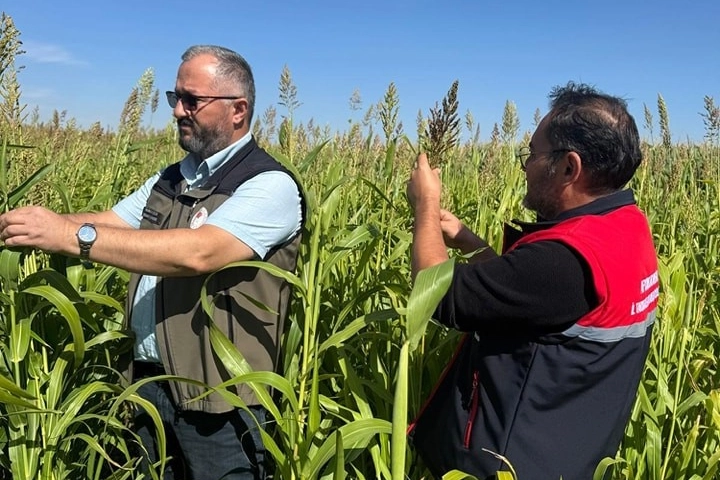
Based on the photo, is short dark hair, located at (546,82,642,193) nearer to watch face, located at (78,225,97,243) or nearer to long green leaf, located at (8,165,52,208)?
watch face, located at (78,225,97,243)

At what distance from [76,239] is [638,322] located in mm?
1561

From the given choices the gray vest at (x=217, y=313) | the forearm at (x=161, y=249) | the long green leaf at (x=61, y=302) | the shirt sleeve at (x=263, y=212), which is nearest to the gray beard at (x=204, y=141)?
Result: the gray vest at (x=217, y=313)

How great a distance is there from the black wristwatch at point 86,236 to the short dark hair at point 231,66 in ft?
2.37

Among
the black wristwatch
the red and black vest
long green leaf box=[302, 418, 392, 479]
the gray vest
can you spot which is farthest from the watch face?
the red and black vest

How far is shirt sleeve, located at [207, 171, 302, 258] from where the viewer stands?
6.34 ft

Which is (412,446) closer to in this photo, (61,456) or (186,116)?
(61,456)

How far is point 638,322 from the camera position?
5.29ft

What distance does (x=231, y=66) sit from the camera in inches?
86.8

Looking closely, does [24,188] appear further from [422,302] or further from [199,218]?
[422,302]

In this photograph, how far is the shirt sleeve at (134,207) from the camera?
2.43m

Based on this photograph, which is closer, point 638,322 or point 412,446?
point 638,322

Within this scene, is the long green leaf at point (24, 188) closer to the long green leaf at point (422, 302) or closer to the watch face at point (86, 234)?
the watch face at point (86, 234)

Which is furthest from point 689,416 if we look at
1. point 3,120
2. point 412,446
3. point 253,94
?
point 3,120

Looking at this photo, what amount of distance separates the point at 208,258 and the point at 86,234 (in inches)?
13.7
